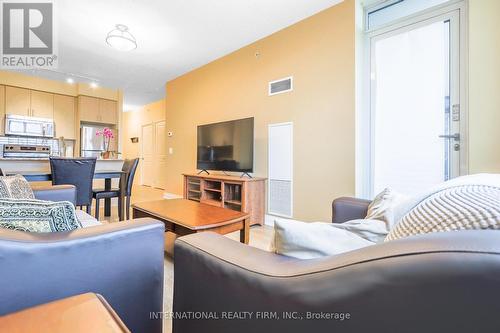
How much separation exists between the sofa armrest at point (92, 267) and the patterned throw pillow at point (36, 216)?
7cm

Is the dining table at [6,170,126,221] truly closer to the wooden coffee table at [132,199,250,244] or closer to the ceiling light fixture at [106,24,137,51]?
the wooden coffee table at [132,199,250,244]

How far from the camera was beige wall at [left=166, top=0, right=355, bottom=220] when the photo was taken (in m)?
2.74

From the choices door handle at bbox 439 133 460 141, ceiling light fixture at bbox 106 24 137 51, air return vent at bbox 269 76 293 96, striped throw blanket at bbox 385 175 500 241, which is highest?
ceiling light fixture at bbox 106 24 137 51

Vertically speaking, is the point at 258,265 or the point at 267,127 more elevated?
the point at 267,127

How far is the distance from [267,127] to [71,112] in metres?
5.07

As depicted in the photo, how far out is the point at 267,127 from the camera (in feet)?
11.5

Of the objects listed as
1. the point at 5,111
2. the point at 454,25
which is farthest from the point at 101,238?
the point at 5,111

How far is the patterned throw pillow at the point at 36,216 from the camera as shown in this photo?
85cm

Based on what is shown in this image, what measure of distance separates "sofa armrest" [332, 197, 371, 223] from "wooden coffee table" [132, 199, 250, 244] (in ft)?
2.51

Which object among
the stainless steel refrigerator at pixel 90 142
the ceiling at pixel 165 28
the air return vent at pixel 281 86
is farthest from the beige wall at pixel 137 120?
the air return vent at pixel 281 86

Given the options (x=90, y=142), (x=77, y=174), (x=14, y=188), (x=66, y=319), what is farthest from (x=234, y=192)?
(x=90, y=142)

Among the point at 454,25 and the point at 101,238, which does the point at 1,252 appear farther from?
the point at 454,25

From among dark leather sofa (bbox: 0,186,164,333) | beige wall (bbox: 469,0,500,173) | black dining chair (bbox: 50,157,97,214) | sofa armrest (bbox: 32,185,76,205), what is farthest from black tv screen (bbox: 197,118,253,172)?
dark leather sofa (bbox: 0,186,164,333)

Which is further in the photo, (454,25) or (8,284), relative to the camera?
(454,25)
